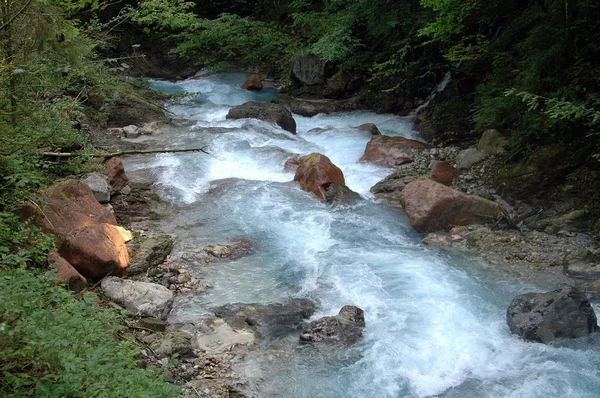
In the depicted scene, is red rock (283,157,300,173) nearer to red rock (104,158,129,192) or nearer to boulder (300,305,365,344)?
red rock (104,158,129,192)

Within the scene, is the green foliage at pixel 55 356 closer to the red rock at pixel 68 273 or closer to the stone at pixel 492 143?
the red rock at pixel 68 273

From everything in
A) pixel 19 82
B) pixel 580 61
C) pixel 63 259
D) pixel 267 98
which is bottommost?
pixel 267 98

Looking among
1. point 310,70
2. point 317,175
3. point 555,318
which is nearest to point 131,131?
point 317,175

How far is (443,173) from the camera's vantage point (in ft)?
33.0

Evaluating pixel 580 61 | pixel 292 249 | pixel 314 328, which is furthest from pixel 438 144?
pixel 314 328

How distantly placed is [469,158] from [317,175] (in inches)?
119

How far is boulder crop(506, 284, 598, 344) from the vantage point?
226 inches

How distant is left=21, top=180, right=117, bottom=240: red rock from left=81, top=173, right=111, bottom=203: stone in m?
0.70

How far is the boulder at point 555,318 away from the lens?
5741 millimetres

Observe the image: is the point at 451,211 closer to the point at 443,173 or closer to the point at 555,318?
the point at 443,173

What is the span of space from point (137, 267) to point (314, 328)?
8.22 ft

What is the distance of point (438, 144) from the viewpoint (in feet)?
39.1

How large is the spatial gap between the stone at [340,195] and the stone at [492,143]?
267 cm

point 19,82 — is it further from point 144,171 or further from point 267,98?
point 267,98
